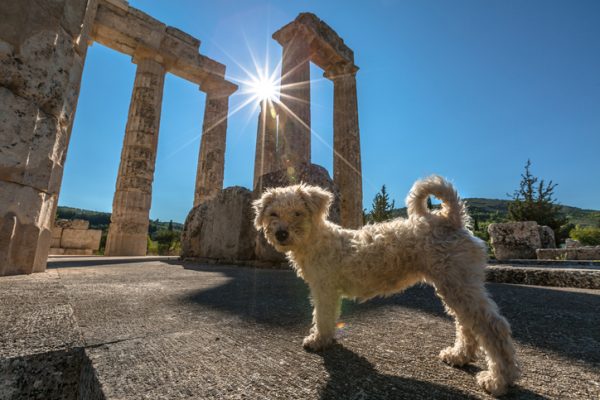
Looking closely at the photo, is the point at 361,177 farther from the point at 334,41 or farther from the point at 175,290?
the point at 175,290

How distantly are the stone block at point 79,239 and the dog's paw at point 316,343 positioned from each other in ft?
69.4

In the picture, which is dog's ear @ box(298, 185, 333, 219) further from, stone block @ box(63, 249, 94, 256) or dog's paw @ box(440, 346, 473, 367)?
stone block @ box(63, 249, 94, 256)

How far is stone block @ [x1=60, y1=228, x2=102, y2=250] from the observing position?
56.5 feet

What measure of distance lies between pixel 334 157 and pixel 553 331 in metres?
13.8

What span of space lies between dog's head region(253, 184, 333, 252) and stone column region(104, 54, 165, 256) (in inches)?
565

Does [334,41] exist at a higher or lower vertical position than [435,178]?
higher

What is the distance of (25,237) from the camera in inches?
140

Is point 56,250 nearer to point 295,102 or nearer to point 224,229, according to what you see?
point 224,229

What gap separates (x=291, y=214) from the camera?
2.36m

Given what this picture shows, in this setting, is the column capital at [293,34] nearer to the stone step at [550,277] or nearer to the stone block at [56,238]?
the stone step at [550,277]

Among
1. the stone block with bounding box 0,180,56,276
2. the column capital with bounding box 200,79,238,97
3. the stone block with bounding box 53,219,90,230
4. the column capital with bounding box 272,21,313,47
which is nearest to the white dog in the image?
the stone block with bounding box 0,180,56,276

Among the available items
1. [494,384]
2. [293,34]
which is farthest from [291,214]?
[293,34]

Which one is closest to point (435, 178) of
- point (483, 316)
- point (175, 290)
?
point (483, 316)

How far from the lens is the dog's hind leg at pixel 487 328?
1280 millimetres
